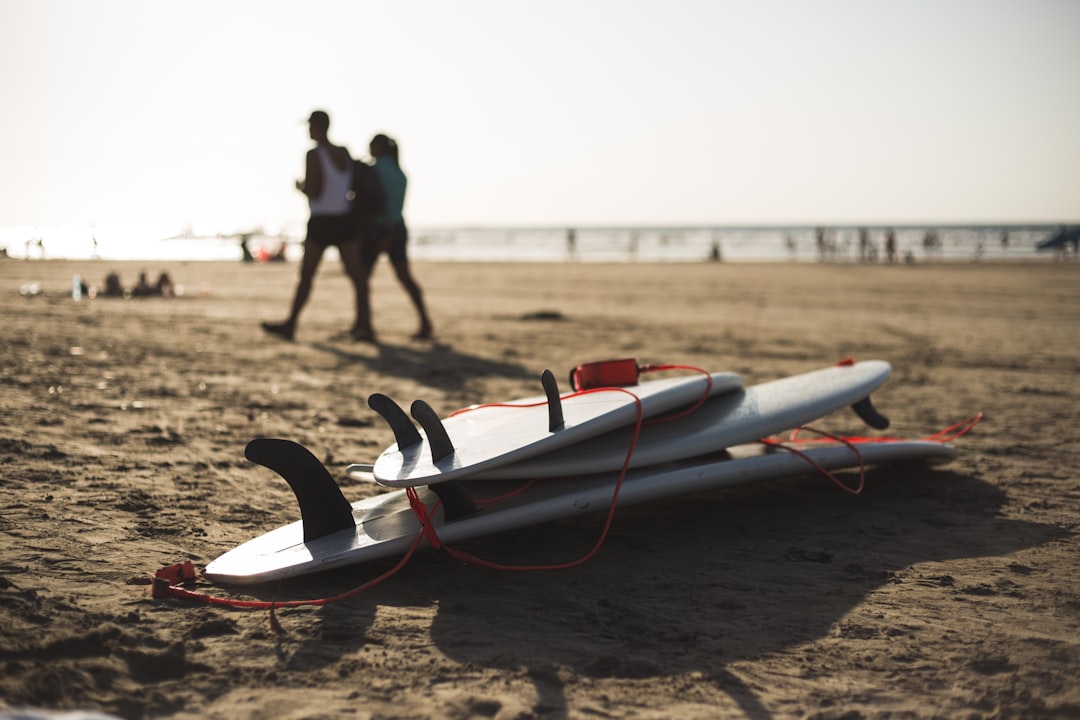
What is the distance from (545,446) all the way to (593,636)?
718 mm

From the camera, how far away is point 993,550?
2.97m

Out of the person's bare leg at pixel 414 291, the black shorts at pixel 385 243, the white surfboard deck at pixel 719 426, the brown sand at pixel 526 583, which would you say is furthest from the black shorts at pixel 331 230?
the white surfboard deck at pixel 719 426

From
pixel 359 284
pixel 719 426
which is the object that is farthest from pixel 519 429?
pixel 359 284

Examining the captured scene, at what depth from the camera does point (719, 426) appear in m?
3.42

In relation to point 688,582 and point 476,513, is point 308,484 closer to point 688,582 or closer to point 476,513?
point 476,513

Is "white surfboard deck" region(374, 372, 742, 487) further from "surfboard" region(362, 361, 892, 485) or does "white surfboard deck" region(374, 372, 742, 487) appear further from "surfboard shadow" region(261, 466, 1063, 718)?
"surfboard shadow" region(261, 466, 1063, 718)

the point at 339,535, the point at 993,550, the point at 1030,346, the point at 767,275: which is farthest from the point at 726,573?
the point at 767,275

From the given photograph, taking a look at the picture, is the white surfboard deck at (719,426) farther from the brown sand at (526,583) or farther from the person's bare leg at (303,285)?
the person's bare leg at (303,285)

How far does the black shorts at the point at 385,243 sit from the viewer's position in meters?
8.50

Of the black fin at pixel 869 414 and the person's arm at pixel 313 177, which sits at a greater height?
the person's arm at pixel 313 177

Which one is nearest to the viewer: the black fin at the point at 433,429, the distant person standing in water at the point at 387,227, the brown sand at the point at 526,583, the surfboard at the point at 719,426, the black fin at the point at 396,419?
the brown sand at the point at 526,583

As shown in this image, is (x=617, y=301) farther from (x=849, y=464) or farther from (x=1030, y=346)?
(x=849, y=464)

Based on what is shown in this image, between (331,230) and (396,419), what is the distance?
531 centimetres

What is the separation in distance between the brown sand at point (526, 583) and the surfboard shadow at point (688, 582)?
0.01m
